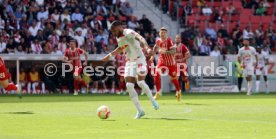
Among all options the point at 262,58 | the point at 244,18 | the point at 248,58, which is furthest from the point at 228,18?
the point at 248,58

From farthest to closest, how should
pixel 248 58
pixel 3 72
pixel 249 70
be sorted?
pixel 248 58
pixel 249 70
pixel 3 72

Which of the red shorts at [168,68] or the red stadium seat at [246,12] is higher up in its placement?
the red stadium seat at [246,12]

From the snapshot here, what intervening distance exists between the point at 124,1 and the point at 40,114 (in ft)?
71.6

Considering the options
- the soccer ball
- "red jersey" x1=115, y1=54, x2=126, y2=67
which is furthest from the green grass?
"red jersey" x1=115, y1=54, x2=126, y2=67

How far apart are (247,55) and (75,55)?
7985mm

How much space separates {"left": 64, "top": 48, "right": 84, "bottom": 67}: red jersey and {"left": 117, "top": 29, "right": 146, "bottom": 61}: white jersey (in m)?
15.1

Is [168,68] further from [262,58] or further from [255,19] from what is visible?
[255,19]

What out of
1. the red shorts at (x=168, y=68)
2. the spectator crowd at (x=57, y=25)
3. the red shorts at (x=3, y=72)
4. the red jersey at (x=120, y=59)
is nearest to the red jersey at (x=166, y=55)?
the red shorts at (x=168, y=68)

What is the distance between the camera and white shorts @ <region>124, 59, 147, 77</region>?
680 inches

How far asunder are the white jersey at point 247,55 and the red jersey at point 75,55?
7406 mm

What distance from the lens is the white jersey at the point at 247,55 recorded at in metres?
33.5

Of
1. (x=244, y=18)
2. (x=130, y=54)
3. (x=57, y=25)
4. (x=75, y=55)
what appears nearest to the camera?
(x=130, y=54)

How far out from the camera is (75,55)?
32719 mm
